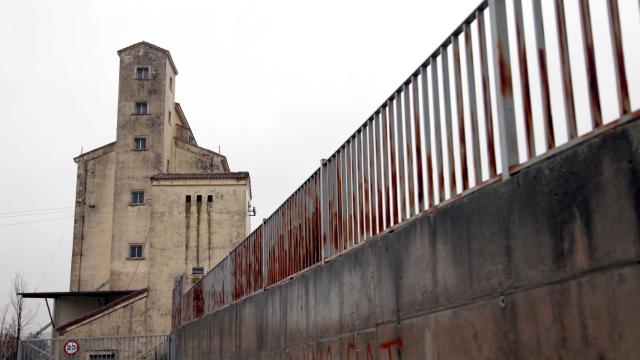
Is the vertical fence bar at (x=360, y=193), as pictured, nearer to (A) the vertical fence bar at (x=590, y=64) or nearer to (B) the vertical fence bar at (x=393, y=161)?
(B) the vertical fence bar at (x=393, y=161)

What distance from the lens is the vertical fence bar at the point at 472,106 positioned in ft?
15.5

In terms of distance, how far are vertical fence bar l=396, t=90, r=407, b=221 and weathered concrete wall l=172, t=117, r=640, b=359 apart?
0.16m

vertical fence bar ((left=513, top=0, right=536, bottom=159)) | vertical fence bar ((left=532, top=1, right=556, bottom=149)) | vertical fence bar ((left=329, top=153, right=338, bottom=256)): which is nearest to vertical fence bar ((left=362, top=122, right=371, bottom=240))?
Answer: vertical fence bar ((left=329, top=153, right=338, bottom=256))

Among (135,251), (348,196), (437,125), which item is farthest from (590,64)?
(135,251)

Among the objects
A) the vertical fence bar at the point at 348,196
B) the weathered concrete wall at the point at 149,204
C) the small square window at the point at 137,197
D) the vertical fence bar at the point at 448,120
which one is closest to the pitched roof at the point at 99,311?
the weathered concrete wall at the point at 149,204

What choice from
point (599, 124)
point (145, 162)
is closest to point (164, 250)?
point (145, 162)

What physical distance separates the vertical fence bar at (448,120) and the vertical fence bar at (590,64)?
1617 millimetres

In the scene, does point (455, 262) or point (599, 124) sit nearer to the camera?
point (599, 124)

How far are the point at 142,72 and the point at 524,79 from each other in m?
46.4

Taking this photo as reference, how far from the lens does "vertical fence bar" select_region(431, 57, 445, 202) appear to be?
17.4ft

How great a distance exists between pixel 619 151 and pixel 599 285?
57 cm

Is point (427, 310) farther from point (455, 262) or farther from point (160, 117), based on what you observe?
point (160, 117)

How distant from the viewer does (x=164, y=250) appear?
41688mm

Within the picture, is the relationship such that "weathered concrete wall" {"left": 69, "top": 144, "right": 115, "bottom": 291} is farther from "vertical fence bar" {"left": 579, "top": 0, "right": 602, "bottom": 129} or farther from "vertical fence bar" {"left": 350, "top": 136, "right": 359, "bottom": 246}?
"vertical fence bar" {"left": 579, "top": 0, "right": 602, "bottom": 129}
